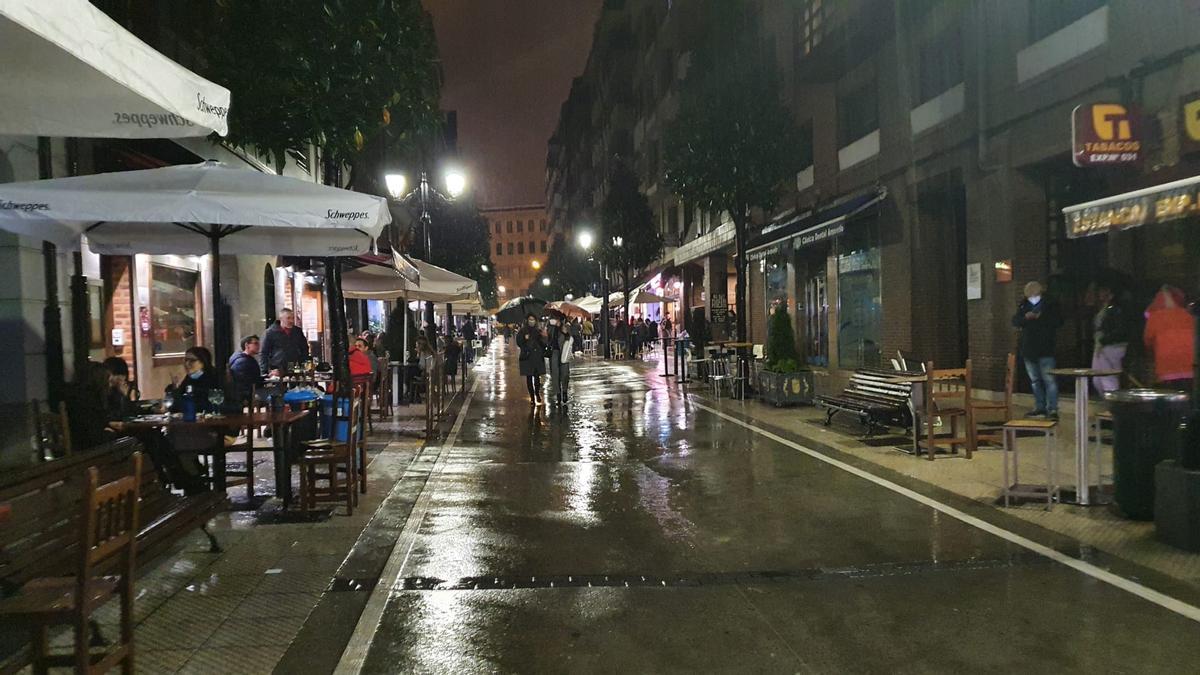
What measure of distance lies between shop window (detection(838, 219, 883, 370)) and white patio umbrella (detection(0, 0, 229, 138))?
16.1 metres

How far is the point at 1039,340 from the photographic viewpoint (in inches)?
439

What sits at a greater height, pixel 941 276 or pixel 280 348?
pixel 941 276

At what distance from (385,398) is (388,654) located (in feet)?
32.3

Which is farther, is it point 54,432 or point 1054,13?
point 1054,13

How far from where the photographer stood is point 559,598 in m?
5.00

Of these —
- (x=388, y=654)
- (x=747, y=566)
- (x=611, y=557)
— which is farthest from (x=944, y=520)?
(x=388, y=654)

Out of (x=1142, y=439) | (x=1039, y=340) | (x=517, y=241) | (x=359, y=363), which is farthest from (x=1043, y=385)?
(x=517, y=241)

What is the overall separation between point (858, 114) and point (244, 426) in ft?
57.6

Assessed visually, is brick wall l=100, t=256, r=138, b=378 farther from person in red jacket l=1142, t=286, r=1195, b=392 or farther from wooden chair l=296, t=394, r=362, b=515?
person in red jacket l=1142, t=286, r=1195, b=392

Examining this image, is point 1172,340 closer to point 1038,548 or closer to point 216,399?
point 1038,548

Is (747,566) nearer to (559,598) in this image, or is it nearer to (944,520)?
(559,598)

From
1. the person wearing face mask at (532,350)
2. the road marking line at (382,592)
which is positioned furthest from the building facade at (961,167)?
the road marking line at (382,592)

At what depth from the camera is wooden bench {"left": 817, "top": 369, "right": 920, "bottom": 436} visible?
405 inches

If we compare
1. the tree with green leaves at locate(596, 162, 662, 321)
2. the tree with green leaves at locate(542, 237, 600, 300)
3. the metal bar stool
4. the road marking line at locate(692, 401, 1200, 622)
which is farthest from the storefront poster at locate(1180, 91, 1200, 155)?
the tree with green leaves at locate(542, 237, 600, 300)
